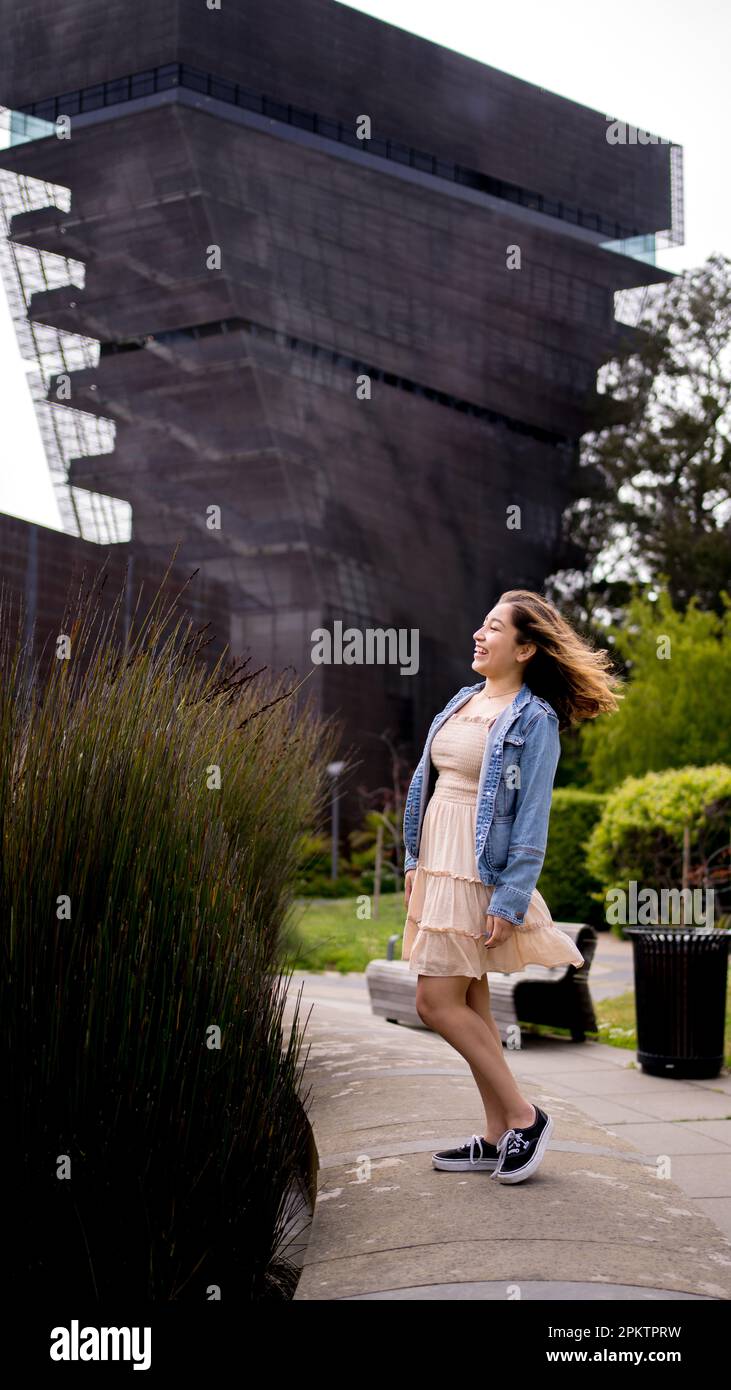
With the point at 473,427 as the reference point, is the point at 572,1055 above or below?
below

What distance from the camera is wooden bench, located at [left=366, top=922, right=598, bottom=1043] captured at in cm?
785

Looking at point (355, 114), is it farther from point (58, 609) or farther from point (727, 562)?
point (58, 609)

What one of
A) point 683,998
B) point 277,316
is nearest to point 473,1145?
point 683,998

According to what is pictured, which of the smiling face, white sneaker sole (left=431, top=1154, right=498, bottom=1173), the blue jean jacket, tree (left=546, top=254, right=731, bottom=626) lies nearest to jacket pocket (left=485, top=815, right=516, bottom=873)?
the blue jean jacket

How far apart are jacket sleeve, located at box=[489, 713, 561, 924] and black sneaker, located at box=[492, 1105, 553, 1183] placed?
0.58 metres

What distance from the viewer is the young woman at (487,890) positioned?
3617 millimetres

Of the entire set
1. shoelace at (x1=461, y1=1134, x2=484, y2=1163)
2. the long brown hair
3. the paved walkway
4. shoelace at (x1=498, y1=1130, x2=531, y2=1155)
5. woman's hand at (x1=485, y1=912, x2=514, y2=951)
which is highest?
the long brown hair

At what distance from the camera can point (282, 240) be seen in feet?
116

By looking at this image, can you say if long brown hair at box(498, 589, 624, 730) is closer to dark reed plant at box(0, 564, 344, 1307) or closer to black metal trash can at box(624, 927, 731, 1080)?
dark reed plant at box(0, 564, 344, 1307)

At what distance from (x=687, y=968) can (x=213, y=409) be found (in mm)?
30907

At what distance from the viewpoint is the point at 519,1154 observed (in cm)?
358

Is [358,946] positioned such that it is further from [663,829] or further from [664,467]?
[664,467]

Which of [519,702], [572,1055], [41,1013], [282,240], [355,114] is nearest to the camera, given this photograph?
[41,1013]

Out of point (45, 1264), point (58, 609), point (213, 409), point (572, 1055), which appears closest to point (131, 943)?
point (45, 1264)
